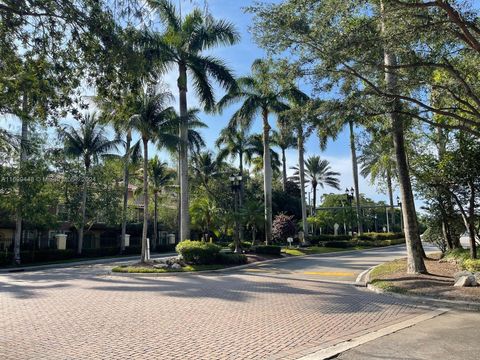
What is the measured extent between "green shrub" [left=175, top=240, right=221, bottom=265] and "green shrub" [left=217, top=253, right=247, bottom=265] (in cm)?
51

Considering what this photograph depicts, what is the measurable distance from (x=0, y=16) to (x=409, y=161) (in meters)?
17.8

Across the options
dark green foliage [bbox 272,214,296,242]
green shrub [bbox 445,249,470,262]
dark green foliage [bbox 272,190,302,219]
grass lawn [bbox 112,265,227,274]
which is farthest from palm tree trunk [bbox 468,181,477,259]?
dark green foliage [bbox 272,190,302,219]

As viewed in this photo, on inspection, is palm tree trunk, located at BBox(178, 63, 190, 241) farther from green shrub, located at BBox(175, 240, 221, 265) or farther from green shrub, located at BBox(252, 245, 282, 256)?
green shrub, located at BBox(252, 245, 282, 256)

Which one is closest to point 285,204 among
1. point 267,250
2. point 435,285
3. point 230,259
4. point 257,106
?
point 257,106

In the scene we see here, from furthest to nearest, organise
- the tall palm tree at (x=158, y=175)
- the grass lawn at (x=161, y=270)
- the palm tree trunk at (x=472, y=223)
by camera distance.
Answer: the tall palm tree at (x=158, y=175) → the grass lawn at (x=161, y=270) → the palm tree trunk at (x=472, y=223)

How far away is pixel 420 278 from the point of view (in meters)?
14.7

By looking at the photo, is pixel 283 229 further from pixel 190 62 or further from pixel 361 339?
pixel 361 339

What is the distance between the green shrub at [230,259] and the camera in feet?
74.1

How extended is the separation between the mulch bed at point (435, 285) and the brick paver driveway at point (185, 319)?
1.17m

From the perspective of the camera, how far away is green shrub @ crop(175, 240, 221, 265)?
21.7 metres

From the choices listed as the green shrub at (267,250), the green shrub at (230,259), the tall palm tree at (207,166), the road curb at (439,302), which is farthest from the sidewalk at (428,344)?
the tall palm tree at (207,166)

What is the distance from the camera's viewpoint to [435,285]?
13250 mm

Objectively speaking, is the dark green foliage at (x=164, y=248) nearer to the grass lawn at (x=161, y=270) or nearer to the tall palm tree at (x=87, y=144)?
the tall palm tree at (x=87, y=144)

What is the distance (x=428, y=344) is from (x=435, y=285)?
6.80 metres
